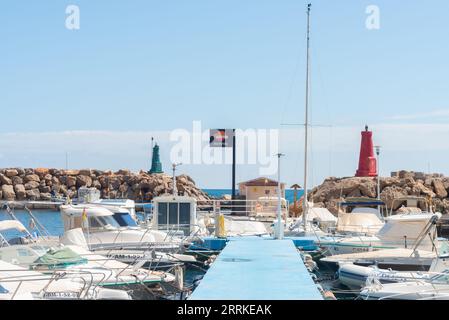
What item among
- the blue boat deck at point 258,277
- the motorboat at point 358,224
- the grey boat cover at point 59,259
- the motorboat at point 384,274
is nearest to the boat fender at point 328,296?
the blue boat deck at point 258,277

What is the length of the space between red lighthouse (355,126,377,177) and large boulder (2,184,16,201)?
150 ft

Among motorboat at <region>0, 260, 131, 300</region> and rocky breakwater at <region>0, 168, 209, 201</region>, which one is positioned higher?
motorboat at <region>0, 260, 131, 300</region>

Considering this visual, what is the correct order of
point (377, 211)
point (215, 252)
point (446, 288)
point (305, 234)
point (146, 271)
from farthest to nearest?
point (377, 211), point (305, 234), point (215, 252), point (146, 271), point (446, 288)

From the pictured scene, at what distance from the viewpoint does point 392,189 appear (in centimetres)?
5756

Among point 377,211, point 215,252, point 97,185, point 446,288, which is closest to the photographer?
point 446,288

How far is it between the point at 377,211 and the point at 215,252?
1279 centimetres

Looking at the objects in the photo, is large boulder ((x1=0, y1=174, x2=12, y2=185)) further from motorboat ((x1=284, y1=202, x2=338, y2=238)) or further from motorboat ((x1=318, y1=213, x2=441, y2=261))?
motorboat ((x1=318, y1=213, x2=441, y2=261))

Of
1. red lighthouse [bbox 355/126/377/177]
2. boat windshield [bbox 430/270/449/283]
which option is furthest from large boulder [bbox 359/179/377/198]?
boat windshield [bbox 430/270/449/283]

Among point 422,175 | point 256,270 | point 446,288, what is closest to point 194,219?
point 256,270

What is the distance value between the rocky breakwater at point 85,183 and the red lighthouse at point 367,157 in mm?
22641

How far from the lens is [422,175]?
6481 centimetres

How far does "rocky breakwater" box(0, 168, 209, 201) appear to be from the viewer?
3313 inches

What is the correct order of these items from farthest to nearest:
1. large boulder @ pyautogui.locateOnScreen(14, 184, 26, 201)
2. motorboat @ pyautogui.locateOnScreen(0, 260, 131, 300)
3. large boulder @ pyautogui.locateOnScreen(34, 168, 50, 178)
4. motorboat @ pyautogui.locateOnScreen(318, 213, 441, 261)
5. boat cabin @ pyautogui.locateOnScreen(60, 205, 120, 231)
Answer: large boulder @ pyautogui.locateOnScreen(34, 168, 50, 178) < large boulder @ pyautogui.locateOnScreen(14, 184, 26, 201) < boat cabin @ pyautogui.locateOnScreen(60, 205, 120, 231) < motorboat @ pyautogui.locateOnScreen(318, 213, 441, 261) < motorboat @ pyautogui.locateOnScreen(0, 260, 131, 300)
